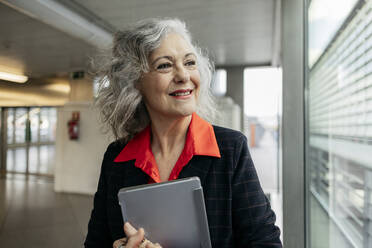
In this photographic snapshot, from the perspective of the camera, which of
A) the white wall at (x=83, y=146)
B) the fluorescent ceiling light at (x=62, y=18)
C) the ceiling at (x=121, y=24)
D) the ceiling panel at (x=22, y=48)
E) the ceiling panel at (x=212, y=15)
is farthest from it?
the white wall at (x=83, y=146)

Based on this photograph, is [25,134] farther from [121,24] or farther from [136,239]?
[121,24]

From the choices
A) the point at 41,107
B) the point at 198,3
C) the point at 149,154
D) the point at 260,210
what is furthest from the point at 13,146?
the point at 198,3

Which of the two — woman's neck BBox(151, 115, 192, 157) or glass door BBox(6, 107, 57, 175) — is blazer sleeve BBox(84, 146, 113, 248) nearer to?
woman's neck BBox(151, 115, 192, 157)

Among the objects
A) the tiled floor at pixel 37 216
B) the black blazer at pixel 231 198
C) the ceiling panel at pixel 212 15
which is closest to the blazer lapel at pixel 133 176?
the black blazer at pixel 231 198

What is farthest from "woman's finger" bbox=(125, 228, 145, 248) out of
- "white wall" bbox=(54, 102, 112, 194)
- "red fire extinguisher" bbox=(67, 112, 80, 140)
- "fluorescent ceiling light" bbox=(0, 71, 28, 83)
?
"red fire extinguisher" bbox=(67, 112, 80, 140)

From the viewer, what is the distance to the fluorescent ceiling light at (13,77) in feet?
6.29

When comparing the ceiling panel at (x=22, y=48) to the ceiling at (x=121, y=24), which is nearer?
the ceiling panel at (x=22, y=48)

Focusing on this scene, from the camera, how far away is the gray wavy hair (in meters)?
1.07

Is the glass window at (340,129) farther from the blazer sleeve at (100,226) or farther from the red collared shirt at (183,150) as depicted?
the blazer sleeve at (100,226)

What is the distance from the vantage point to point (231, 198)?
99 centimetres

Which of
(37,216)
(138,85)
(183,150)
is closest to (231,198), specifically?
(183,150)

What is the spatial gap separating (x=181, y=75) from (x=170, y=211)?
49 centimetres

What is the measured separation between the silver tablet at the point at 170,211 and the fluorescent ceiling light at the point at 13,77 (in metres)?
1.65

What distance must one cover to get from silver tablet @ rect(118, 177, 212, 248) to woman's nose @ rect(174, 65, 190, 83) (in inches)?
15.8
